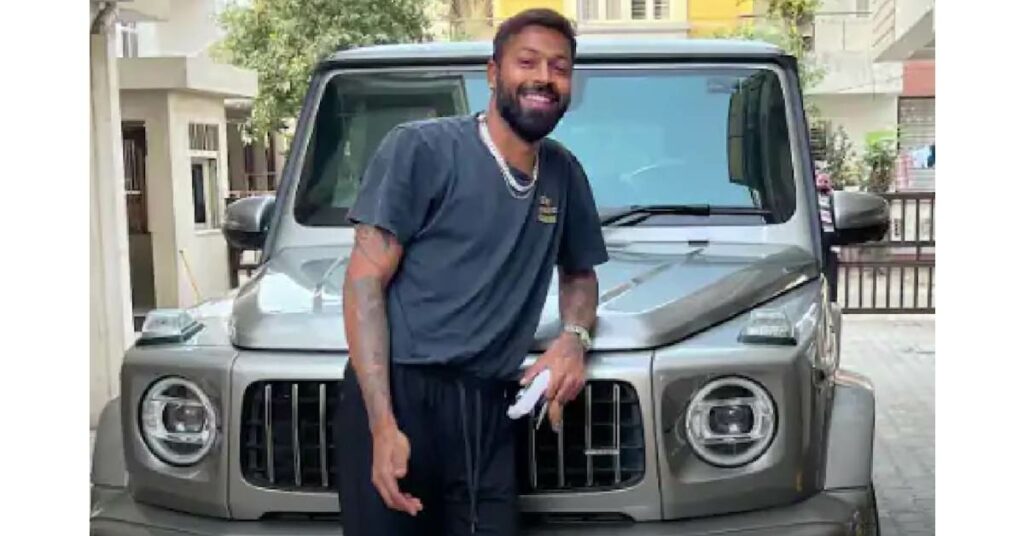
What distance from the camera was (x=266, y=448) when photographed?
2.74 m

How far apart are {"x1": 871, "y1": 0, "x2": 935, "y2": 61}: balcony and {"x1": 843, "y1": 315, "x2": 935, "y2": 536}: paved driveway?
112 inches

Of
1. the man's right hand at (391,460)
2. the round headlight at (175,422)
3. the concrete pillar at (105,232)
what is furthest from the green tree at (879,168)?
the man's right hand at (391,460)

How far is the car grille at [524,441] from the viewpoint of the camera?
2.66 m

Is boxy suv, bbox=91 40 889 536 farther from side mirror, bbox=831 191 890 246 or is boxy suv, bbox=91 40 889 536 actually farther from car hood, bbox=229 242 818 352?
side mirror, bbox=831 191 890 246

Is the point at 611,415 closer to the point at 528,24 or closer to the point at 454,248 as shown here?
the point at 454,248

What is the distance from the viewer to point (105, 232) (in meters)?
7.42

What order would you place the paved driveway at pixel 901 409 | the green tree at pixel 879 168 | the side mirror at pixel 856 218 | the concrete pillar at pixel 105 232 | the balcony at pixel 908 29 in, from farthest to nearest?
the green tree at pixel 879 168 < the balcony at pixel 908 29 < the concrete pillar at pixel 105 232 < the paved driveway at pixel 901 409 < the side mirror at pixel 856 218

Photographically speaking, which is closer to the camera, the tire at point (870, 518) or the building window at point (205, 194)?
the tire at point (870, 518)

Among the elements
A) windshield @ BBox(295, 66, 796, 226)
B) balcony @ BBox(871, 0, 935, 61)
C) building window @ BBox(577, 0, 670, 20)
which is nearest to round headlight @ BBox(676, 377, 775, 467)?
windshield @ BBox(295, 66, 796, 226)

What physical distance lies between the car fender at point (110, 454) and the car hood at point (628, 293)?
434 mm

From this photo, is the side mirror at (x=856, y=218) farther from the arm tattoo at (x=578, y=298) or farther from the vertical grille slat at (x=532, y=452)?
the vertical grille slat at (x=532, y=452)

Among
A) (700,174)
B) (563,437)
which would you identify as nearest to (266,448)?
(563,437)

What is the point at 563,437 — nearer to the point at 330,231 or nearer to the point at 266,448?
the point at 266,448
